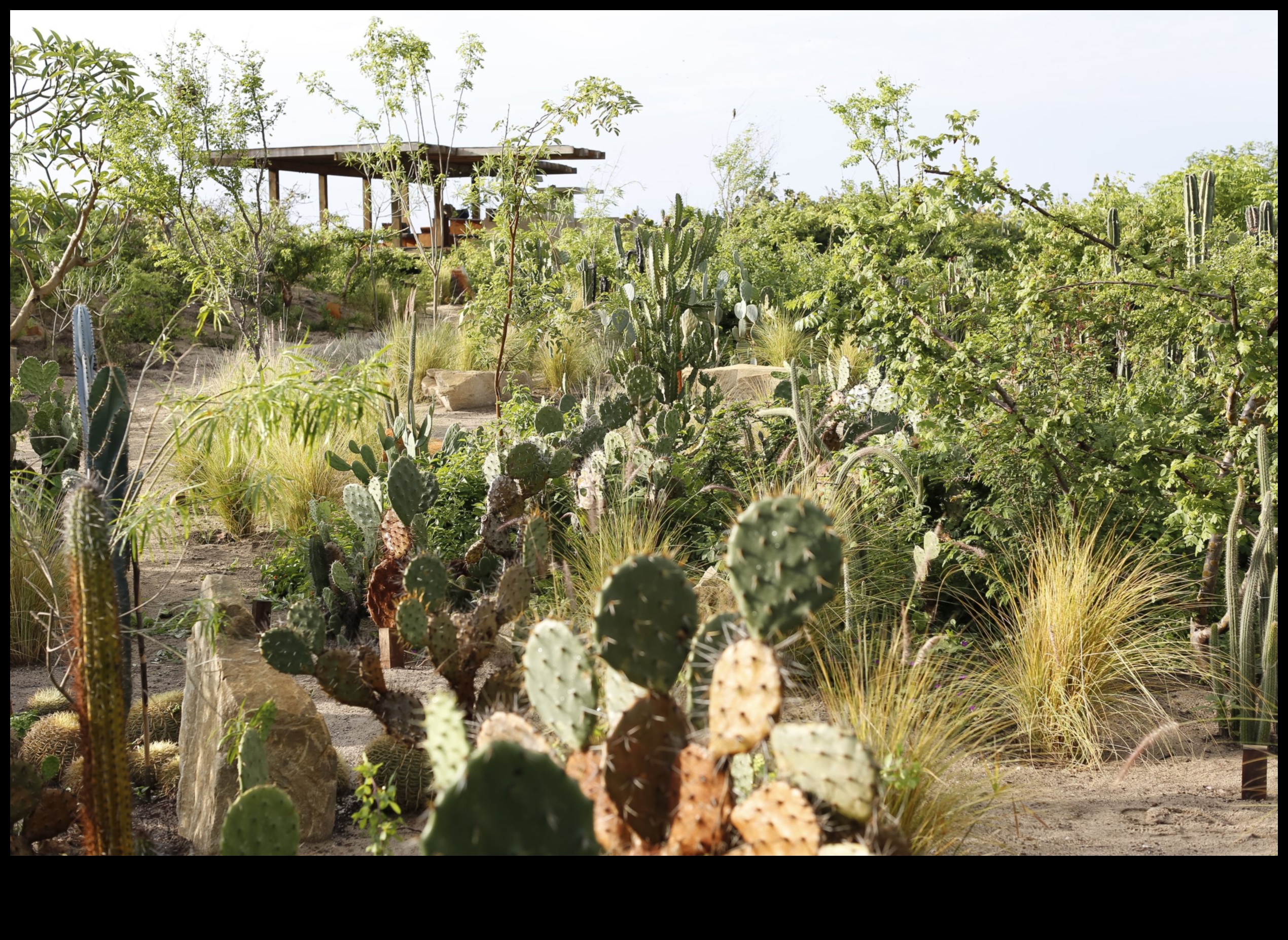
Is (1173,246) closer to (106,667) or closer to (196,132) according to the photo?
(106,667)

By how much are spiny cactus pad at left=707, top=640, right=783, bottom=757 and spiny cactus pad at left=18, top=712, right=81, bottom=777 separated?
239 cm

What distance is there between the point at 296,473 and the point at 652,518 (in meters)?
2.57

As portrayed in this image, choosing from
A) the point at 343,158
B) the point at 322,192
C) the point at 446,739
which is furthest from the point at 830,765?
the point at 322,192

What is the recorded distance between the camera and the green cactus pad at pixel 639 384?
568cm

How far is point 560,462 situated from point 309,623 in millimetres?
1808

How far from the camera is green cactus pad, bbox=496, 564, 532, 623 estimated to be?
309 cm

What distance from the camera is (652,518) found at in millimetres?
4613

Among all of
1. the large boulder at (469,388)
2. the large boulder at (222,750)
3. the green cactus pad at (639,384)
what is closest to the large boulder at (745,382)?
the large boulder at (469,388)

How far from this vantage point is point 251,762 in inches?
94.0

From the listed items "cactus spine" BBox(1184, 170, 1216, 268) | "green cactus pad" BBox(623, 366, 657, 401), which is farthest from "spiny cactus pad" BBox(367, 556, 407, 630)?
"cactus spine" BBox(1184, 170, 1216, 268)

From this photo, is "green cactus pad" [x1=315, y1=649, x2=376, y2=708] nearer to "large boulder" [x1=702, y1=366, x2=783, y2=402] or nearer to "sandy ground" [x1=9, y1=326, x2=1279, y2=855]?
"sandy ground" [x1=9, y1=326, x2=1279, y2=855]

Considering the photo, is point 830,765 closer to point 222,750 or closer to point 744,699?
point 744,699

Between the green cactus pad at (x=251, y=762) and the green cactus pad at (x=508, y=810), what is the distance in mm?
1221
